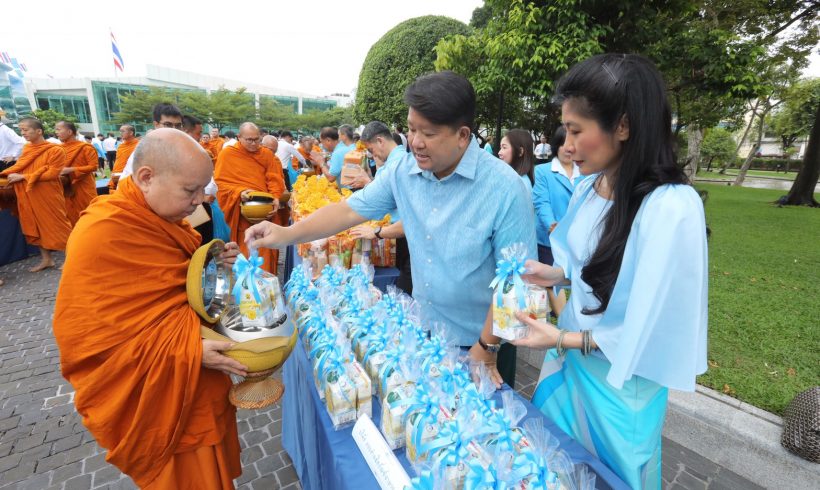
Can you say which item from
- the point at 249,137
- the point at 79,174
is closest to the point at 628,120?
the point at 249,137

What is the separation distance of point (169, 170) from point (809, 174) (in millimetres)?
18362

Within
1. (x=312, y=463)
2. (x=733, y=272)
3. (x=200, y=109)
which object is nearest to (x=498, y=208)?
(x=312, y=463)

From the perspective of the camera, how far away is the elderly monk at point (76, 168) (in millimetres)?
6791

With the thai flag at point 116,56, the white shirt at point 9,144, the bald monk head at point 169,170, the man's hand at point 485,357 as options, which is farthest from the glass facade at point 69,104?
the man's hand at point 485,357

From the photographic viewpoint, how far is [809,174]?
42.5ft

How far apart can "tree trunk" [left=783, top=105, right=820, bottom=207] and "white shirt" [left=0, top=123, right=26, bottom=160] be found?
20780 mm

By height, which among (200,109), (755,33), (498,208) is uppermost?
(755,33)

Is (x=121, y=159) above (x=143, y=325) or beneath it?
beneath

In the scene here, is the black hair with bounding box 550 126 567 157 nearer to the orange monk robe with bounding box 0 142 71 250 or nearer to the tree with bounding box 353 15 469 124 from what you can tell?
the orange monk robe with bounding box 0 142 71 250

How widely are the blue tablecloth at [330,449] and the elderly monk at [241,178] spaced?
11.7ft

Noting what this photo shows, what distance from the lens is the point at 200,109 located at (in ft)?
128

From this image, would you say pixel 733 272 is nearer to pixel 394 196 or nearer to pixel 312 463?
pixel 394 196

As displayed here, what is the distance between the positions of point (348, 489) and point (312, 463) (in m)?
0.79

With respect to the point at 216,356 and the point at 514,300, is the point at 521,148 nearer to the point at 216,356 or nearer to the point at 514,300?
the point at 514,300
